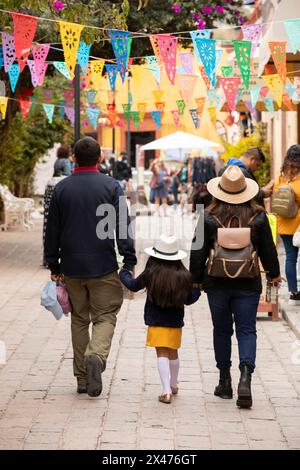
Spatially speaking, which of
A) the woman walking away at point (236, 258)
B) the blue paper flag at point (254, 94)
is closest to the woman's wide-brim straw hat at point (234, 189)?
the woman walking away at point (236, 258)

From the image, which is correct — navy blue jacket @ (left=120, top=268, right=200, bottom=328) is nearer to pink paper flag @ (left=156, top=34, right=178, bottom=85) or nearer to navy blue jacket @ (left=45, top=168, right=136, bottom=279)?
navy blue jacket @ (left=45, top=168, right=136, bottom=279)

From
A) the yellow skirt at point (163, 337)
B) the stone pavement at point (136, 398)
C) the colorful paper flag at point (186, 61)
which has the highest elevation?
the colorful paper flag at point (186, 61)

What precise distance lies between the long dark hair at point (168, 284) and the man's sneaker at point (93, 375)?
613mm

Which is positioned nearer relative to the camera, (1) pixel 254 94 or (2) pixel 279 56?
(2) pixel 279 56

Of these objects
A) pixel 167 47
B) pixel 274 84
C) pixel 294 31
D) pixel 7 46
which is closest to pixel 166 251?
pixel 294 31

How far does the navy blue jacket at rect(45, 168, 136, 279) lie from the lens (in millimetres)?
8164

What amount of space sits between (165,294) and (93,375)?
788 mm

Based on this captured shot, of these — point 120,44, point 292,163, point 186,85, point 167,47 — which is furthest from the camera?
point 186,85

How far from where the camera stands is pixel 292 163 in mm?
12773

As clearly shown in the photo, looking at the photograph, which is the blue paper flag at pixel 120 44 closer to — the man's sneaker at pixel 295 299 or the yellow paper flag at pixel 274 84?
the yellow paper flag at pixel 274 84

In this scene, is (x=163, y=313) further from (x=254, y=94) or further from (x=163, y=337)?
(x=254, y=94)

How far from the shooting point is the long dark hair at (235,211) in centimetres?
806

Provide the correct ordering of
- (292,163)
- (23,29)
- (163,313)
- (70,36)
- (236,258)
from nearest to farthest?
(236,258), (163,313), (70,36), (23,29), (292,163)

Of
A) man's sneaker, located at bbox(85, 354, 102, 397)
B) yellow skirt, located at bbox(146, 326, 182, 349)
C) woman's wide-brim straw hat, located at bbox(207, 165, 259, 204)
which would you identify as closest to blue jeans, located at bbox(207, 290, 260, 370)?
yellow skirt, located at bbox(146, 326, 182, 349)
